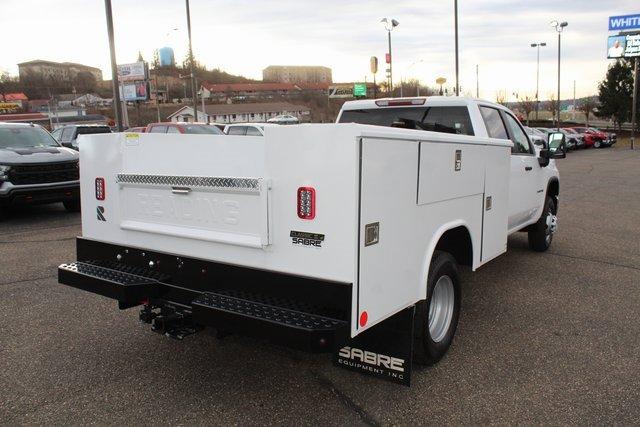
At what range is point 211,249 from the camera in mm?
3307

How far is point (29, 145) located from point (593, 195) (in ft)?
42.8

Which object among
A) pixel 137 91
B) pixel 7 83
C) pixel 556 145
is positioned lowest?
pixel 556 145

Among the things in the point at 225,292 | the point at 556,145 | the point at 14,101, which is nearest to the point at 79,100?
the point at 14,101

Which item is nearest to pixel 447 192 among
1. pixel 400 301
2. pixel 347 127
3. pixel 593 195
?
pixel 400 301

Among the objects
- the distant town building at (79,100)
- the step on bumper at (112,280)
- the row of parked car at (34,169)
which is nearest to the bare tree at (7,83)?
the distant town building at (79,100)

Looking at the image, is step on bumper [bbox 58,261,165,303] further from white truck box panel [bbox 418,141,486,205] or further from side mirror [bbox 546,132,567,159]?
side mirror [bbox 546,132,567,159]

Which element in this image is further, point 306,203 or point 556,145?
point 556,145

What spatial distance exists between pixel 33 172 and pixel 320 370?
315 inches

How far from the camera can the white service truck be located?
9.02 feet

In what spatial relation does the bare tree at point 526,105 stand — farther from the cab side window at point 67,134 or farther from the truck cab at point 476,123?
the truck cab at point 476,123

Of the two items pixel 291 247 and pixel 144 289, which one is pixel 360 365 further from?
pixel 144 289

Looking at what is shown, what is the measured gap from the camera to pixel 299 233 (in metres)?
2.89

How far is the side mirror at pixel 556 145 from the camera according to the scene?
21.3 feet

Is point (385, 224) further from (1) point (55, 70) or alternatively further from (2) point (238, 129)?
(1) point (55, 70)
